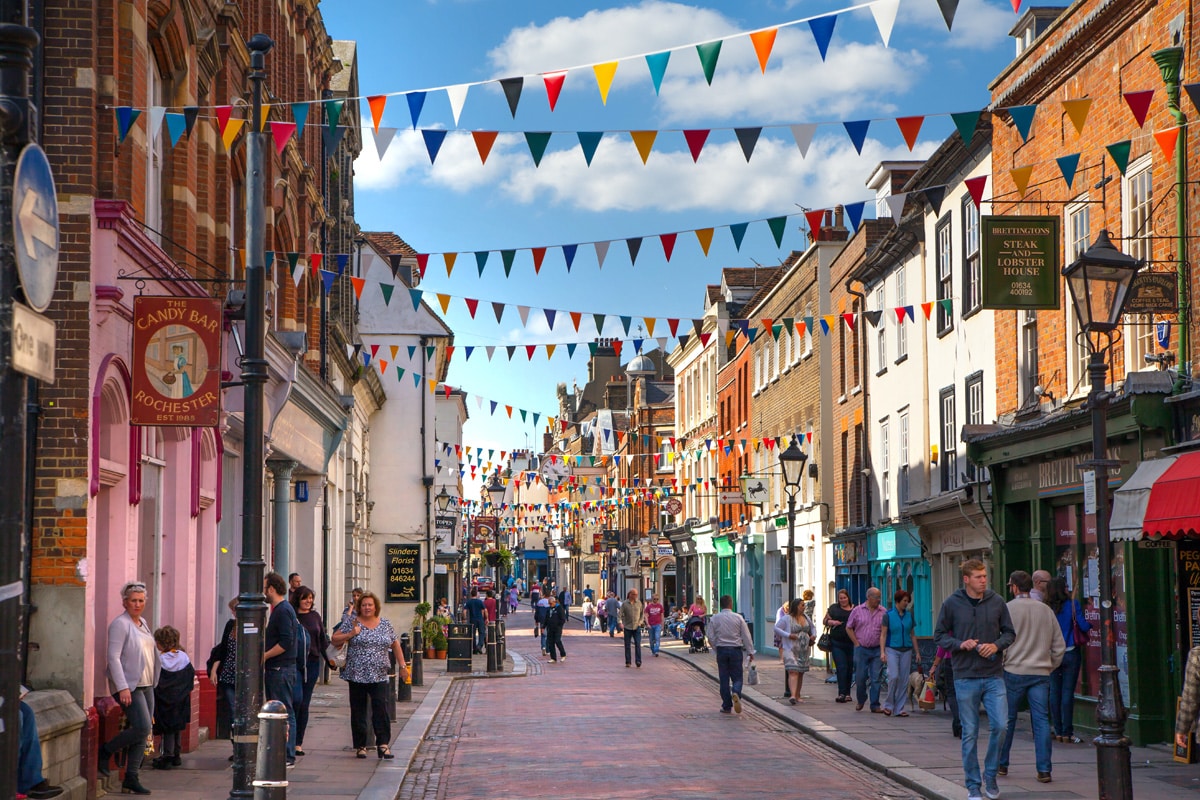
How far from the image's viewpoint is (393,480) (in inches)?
1730

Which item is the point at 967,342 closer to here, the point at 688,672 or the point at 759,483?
the point at 688,672

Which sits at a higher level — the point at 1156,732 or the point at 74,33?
the point at 74,33

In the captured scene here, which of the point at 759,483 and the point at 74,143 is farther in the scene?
the point at 759,483

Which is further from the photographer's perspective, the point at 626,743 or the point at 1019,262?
the point at 1019,262

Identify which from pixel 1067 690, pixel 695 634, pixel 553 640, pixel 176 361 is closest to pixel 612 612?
pixel 695 634

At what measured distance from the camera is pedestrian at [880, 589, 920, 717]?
20.6 m

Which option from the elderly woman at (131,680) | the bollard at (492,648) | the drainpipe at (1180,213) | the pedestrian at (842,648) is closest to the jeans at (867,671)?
the pedestrian at (842,648)

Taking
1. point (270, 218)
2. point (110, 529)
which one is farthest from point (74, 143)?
point (270, 218)

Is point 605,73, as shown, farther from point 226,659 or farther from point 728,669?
point 728,669

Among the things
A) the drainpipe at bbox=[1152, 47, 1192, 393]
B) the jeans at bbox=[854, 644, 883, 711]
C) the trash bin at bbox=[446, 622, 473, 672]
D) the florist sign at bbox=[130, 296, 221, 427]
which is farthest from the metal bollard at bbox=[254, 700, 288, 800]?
the trash bin at bbox=[446, 622, 473, 672]

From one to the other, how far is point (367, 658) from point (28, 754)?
19.5 ft

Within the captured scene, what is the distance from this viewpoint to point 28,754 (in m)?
9.77

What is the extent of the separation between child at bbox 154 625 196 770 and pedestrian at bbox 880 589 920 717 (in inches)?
402

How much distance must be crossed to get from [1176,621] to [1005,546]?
5.11 m
